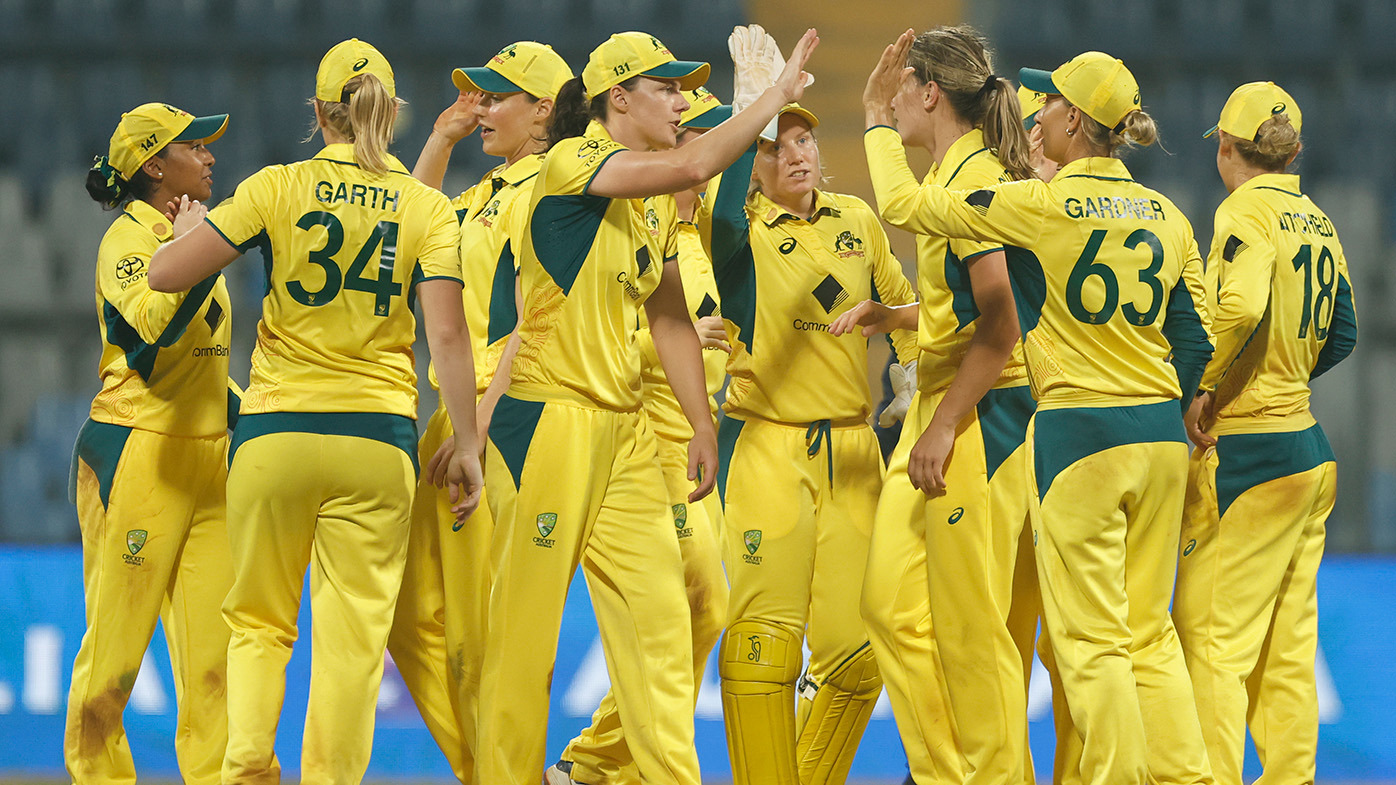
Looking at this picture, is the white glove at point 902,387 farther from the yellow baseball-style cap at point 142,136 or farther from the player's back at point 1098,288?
the yellow baseball-style cap at point 142,136

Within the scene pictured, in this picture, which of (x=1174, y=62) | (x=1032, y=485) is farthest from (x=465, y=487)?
(x=1174, y=62)

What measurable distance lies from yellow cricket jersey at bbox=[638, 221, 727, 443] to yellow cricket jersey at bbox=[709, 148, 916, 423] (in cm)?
26

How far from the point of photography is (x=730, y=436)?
4973mm

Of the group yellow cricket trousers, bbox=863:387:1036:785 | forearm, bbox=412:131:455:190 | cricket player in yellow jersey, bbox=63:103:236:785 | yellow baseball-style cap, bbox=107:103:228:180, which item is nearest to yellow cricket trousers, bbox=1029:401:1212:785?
yellow cricket trousers, bbox=863:387:1036:785

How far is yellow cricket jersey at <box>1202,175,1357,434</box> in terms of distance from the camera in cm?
502

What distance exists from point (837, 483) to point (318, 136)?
24.1 feet

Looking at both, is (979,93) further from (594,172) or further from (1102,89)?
(594,172)

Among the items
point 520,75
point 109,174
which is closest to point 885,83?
point 520,75

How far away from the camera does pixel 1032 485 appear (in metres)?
4.29

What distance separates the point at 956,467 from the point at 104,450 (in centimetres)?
265

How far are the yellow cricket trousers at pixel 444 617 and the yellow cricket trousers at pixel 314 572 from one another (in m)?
0.54

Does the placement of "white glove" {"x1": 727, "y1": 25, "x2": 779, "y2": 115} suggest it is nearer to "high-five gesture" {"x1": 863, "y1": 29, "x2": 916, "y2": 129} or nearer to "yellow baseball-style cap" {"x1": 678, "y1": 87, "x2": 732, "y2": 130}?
"high-five gesture" {"x1": 863, "y1": 29, "x2": 916, "y2": 129}

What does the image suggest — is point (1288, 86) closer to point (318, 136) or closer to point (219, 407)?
point (318, 136)

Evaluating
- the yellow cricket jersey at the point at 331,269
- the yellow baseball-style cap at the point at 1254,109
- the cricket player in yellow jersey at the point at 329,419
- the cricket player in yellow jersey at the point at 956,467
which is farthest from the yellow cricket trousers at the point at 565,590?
the yellow baseball-style cap at the point at 1254,109
